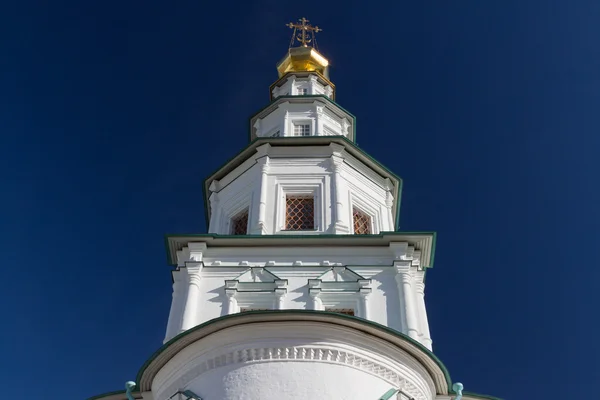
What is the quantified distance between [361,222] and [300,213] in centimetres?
161

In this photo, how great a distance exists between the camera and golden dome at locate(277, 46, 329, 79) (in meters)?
25.5

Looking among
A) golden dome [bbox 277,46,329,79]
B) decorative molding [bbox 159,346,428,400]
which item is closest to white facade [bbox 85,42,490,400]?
decorative molding [bbox 159,346,428,400]

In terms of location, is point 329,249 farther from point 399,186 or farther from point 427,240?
point 399,186

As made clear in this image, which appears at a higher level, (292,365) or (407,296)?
(407,296)

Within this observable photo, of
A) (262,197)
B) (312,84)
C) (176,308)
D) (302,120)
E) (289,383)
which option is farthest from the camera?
(312,84)

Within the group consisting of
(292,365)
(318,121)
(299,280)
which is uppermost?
(318,121)

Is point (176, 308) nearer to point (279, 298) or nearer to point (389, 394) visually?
point (279, 298)

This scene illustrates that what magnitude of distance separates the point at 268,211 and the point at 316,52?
10245 mm

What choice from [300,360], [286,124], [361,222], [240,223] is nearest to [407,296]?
[361,222]

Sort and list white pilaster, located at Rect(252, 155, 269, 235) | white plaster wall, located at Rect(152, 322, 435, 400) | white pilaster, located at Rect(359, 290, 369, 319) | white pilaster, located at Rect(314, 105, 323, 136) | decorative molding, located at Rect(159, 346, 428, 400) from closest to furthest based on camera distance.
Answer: white plaster wall, located at Rect(152, 322, 435, 400)
decorative molding, located at Rect(159, 346, 428, 400)
white pilaster, located at Rect(359, 290, 369, 319)
white pilaster, located at Rect(252, 155, 269, 235)
white pilaster, located at Rect(314, 105, 323, 136)

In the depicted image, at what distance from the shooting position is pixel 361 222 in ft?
60.4

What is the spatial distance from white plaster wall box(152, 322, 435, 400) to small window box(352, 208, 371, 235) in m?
5.65

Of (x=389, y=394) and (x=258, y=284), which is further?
(x=258, y=284)

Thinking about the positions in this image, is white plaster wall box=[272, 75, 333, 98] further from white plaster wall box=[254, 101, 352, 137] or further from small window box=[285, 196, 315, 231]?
small window box=[285, 196, 315, 231]
